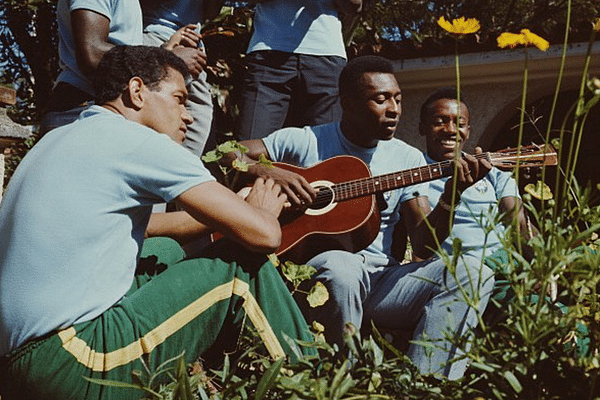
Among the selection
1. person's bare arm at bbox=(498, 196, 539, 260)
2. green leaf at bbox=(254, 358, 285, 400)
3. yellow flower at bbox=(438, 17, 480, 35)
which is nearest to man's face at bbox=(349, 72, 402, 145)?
person's bare arm at bbox=(498, 196, 539, 260)

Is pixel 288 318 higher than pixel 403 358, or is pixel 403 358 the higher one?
pixel 403 358

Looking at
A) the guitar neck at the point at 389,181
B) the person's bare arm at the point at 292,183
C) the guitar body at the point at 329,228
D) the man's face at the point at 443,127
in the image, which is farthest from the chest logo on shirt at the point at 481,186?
the person's bare arm at the point at 292,183

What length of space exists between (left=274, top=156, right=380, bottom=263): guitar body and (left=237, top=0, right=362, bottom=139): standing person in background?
0.79 meters

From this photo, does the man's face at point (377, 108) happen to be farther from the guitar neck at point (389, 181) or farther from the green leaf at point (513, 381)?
the green leaf at point (513, 381)

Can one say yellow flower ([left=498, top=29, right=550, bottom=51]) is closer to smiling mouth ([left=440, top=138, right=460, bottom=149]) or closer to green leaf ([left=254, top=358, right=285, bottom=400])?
green leaf ([left=254, top=358, right=285, bottom=400])

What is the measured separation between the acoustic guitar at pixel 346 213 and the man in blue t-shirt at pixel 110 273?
0.91 metres

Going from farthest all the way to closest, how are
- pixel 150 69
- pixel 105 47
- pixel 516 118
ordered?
pixel 516 118 < pixel 105 47 < pixel 150 69

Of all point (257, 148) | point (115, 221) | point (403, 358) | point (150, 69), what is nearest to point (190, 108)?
point (257, 148)

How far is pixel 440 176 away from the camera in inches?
135

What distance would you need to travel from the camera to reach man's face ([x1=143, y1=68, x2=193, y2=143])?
2.66 m

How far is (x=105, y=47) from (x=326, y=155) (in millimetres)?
1138

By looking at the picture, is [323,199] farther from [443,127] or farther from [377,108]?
[443,127]

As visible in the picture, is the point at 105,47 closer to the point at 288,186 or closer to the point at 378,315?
the point at 288,186

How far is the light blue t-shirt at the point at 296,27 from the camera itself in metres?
4.12
